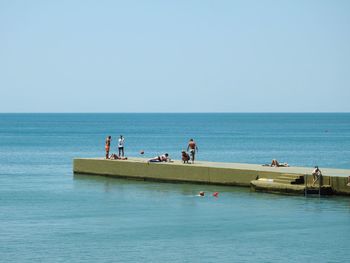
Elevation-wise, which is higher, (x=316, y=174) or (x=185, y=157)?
(x=185, y=157)

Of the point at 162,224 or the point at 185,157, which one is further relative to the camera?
the point at 185,157

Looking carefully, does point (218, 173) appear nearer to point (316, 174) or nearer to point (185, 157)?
point (185, 157)

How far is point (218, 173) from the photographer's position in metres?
46.3

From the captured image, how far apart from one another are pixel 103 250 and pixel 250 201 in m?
12.7

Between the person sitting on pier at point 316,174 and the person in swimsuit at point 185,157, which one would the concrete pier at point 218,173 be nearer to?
the person sitting on pier at point 316,174

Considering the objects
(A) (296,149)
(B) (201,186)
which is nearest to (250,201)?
(B) (201,186)

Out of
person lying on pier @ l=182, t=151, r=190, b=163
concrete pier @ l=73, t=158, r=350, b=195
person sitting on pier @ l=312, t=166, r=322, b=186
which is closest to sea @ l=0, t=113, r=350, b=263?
concrete pier @ l=73, t=158, r=350, b=195

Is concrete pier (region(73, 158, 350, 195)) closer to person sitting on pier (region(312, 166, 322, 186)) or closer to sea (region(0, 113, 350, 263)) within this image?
person sitting on pier (region(312, 166, 322, 186))

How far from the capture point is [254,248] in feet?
95.8

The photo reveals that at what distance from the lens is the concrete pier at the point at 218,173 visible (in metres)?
41.8

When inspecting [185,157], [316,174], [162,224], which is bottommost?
[162,224]

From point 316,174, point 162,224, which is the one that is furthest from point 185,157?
point 162,224

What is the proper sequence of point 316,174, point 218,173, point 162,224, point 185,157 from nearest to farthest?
point 162,224, point 316,174, point 218,173, point 185,157

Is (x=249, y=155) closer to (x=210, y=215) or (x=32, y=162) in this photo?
(x=32, y=162)
